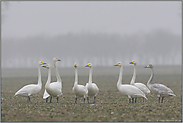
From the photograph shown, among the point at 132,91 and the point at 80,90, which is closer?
the point at 132,91

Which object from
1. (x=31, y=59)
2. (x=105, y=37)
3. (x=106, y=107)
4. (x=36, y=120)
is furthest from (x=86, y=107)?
(x=31, y=59)

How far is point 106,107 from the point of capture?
12414mm

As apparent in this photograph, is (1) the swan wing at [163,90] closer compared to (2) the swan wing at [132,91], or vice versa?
(2) the swan wing at [132,91]

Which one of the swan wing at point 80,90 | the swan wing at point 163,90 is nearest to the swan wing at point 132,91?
the swan wing at point 163,90

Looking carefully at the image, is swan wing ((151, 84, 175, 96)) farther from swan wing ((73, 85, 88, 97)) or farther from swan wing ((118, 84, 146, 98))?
swan wing ((73, 85, 88, 97))

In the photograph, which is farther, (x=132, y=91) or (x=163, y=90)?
(x=163, y=90)

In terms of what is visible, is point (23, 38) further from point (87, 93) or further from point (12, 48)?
point (87, 93)

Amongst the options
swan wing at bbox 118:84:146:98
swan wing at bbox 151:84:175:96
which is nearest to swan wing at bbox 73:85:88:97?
swan wing at bbox 118:84:146:98

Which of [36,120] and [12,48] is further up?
[12,48]

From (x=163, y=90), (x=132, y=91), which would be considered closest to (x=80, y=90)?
(x=132, y=91)

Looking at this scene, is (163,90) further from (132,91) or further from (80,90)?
(80,90)

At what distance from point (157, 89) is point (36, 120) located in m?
6.76

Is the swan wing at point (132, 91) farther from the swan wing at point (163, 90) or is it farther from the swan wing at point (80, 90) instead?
the swan wing at point (80, 90)

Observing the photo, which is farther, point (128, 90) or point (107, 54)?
point (107, 54)
